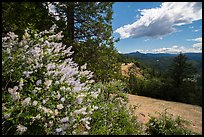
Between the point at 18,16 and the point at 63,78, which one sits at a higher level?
the point at 18,16

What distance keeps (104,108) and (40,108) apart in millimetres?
2554

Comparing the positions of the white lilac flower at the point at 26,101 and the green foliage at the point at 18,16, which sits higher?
the green foliage at the point at 18,16

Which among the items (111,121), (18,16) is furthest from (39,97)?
(18,16)

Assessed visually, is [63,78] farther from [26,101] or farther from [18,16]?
[18,16]

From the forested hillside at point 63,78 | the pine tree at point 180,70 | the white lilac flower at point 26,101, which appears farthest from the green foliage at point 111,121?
the pine tree at point 180,70

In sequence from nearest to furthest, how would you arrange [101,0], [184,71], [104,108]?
[104,108] → [101,0] → [184,71]

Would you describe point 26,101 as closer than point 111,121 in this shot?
Yes

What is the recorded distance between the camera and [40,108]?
529 centimetres

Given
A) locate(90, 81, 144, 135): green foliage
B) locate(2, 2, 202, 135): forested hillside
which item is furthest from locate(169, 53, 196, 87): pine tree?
locate(90, 81, 144, 135): green foliage

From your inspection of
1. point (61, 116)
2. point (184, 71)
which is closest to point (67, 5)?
point (61, 116)

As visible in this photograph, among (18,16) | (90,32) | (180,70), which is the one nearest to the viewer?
(18,16)

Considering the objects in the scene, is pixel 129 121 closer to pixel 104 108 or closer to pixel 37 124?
pixel 104 108

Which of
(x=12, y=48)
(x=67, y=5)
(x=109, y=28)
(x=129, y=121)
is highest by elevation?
(x=67, y=5)

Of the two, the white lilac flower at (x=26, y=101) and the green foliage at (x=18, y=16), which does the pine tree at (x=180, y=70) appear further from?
the white lilac flower at (x=26, y=101)
